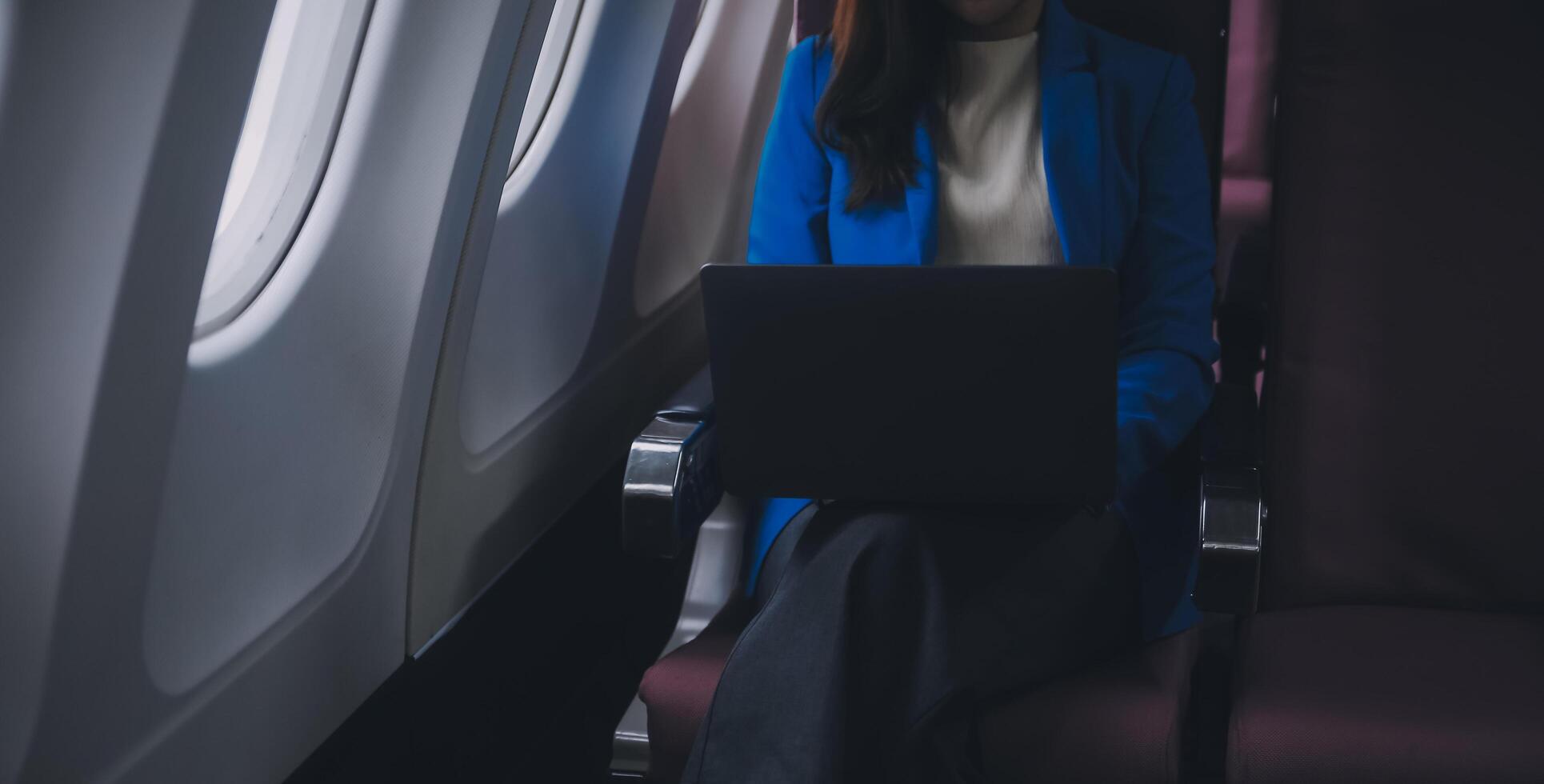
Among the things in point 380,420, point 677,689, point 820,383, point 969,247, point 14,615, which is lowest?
point 677,689

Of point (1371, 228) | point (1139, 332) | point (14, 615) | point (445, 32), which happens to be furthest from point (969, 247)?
point (14, 615)

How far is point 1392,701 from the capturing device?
1399mm

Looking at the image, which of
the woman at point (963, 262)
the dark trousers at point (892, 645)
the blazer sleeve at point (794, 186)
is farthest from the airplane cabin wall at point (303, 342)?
the dark trousers at point (892, 645)

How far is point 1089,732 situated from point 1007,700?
0.30ft

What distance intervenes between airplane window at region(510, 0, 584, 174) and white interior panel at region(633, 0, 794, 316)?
390 mm

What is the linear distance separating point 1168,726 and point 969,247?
77cm

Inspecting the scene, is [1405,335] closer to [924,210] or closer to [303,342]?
[924,210]

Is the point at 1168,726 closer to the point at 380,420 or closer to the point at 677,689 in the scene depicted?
the point at 677,689

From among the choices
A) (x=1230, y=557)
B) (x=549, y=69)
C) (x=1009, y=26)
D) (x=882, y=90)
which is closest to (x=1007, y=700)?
(x=1230, y=557)

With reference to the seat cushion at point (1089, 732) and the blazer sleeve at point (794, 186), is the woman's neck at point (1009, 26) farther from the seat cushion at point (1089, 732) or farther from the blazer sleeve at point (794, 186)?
the seat cushion at point (1089, 732)

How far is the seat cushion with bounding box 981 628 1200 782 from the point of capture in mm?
1382

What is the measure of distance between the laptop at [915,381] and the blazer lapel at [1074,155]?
1.99ft

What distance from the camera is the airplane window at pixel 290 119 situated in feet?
5.73

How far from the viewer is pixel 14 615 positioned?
125 cm
